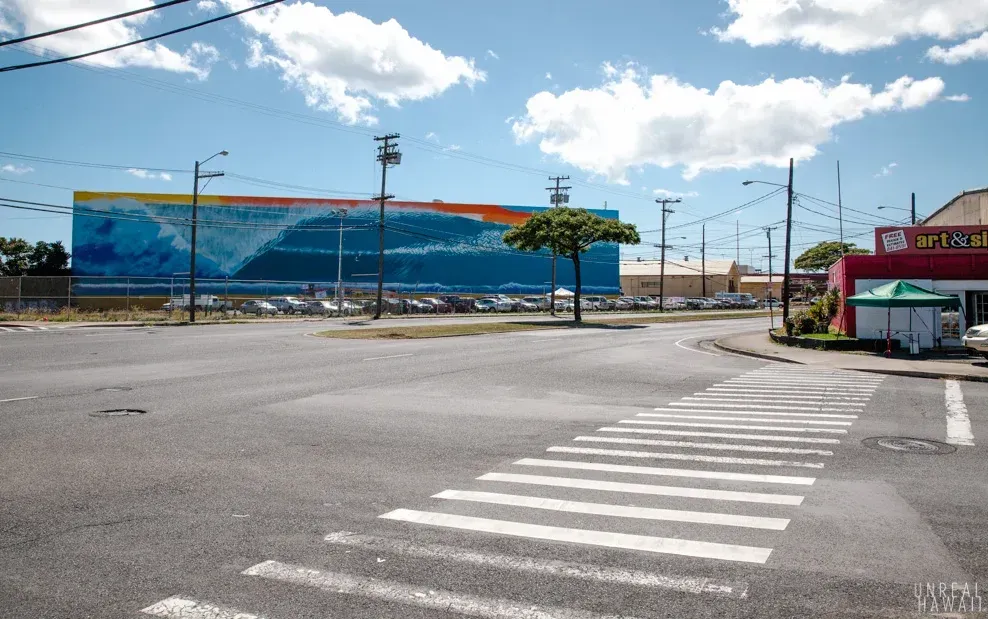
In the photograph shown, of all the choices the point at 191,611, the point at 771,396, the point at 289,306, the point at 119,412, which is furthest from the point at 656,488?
the point at 289,306

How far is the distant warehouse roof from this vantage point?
123 metres

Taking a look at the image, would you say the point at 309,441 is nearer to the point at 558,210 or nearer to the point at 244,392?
the point at 244,392

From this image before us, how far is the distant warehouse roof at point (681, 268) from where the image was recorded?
123250 mm

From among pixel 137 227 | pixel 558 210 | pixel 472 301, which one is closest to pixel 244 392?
pixel 558 210

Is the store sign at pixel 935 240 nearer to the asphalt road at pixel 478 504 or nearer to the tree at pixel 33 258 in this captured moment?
the asphalt road at pixel 478 504

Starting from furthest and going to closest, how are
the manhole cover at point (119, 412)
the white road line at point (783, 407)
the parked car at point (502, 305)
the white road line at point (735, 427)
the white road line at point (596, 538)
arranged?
the parked car at point (502, 305) < the white road line at point (783, 407) < the manhole cover at point (119, 412) < the white road line at point (735, 427) < the white road line at point (596, 538)

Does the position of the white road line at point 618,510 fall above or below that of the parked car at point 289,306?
below

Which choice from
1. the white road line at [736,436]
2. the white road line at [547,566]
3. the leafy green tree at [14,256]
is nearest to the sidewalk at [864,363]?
the white road line at [736,436]

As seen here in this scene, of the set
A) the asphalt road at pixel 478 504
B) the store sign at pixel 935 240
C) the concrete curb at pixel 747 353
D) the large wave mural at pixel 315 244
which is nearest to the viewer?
the asphalt road at pixel 478 504

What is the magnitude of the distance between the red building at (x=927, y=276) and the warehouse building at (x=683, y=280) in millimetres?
92349

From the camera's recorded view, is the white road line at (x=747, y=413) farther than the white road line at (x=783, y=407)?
No

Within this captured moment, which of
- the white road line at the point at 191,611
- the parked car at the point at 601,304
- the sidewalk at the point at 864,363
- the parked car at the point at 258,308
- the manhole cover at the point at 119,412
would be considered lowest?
the manhole cover at the point at 119,412

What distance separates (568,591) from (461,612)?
0.71m

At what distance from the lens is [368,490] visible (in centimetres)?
664
